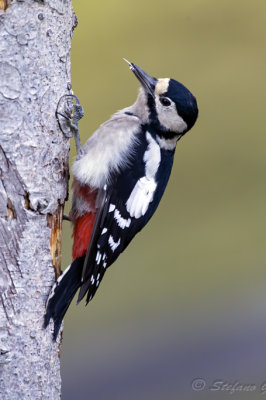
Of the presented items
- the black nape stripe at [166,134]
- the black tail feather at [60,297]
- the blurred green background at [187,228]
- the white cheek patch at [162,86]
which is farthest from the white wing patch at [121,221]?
the blurred green background at [187,228]

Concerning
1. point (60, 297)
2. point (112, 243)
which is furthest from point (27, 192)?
point (112, 243)

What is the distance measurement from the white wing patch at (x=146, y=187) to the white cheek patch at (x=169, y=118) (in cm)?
12

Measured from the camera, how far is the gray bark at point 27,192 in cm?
228

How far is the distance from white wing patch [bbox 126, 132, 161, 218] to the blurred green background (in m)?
1.52

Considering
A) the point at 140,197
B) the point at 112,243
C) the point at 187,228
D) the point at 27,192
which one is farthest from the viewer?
the point at 187,228

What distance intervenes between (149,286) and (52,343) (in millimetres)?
2382

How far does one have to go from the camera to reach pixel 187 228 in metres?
4.71

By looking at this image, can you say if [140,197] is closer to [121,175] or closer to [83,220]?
[121,175]

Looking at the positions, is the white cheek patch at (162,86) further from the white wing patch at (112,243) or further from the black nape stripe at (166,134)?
the white wing patch at (112,243)

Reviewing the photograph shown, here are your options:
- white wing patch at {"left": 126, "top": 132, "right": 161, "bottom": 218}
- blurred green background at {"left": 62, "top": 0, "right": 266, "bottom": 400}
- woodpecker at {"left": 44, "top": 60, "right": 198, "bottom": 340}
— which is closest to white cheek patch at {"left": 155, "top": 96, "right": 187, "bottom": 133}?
woodpecker at {"left": 44, "top": 60, "right": 198, "bottom": 340}

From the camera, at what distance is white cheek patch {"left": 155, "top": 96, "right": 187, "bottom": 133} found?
2.89m

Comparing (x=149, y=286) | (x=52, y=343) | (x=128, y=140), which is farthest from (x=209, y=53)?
(x=52, y=343)

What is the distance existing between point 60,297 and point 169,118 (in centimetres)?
89

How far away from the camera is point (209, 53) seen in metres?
4.49
